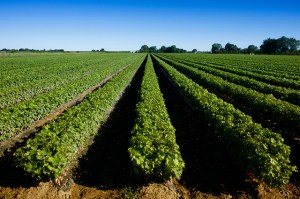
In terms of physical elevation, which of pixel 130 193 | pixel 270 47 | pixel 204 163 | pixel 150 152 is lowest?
pixel 204 163

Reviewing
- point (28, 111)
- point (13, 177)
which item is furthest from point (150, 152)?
point (28, 111)

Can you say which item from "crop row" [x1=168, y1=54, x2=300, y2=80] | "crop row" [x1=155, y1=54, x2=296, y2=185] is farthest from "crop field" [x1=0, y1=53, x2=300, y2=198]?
"crop row" [x1=168, y1=54, x2=300, y2=80]

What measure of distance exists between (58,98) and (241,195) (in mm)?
12475

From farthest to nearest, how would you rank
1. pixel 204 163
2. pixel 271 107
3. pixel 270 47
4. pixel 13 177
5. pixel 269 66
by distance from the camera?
pixel 270 47
pixel 269 66
pixel 271 107
pixel 204 163
pixel 13 177

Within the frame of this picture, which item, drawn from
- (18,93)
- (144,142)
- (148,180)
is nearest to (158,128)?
(144,142)

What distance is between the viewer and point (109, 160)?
933 cm

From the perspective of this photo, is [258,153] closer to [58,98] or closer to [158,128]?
[158,128]

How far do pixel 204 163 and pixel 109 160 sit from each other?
3.61 meters

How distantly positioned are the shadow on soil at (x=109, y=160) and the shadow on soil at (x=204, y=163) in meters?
2.16

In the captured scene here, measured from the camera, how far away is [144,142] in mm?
7898

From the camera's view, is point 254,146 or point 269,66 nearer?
point 254,146

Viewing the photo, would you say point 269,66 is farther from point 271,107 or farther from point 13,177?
point 13,177

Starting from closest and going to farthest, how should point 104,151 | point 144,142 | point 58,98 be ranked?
point 144,142 < point 104,151 < point 58,98

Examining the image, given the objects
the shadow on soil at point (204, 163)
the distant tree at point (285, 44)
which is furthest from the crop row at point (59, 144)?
the distant tree at point (285, 44)
